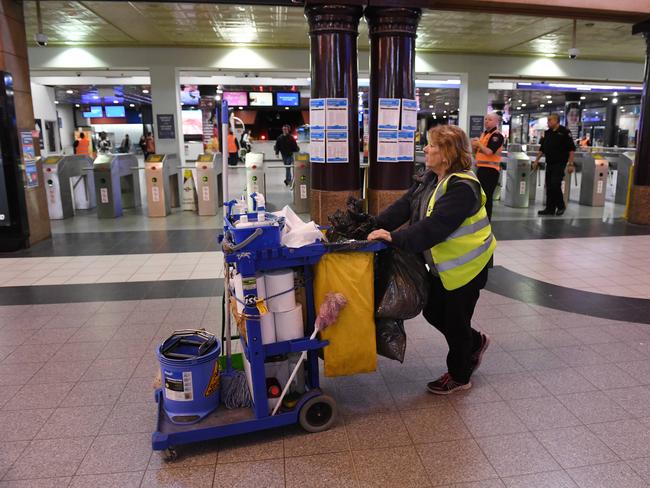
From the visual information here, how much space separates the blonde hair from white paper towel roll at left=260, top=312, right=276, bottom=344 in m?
1.21

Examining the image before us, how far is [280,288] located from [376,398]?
99cm

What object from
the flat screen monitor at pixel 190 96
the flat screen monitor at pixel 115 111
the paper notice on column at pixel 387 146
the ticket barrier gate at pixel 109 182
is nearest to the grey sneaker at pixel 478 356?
the paper notice on column at pixel 387 146

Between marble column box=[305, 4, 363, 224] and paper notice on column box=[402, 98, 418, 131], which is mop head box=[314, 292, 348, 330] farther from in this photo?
paper notice on column box=[402, 98, 418, 131]

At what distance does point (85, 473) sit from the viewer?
2.28 meters

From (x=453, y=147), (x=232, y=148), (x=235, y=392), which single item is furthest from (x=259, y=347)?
(x=232, y=148)

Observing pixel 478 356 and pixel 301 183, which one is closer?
pixel 478 356

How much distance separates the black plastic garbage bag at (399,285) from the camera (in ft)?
8.49

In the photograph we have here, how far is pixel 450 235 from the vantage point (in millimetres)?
2684

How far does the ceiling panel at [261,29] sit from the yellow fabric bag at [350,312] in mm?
6522

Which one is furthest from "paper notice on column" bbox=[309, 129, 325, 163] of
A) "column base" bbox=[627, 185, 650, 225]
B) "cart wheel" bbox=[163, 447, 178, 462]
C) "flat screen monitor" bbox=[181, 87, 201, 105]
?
"flat screen monitor" bbox=[181, 87, 201, 105]

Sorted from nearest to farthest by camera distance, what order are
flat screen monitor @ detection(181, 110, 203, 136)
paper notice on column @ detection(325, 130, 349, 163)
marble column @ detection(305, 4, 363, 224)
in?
marble column @ detection(305, 4, 363, 224) → paper notice on column @ detection(325, 130, 349, 163) → flat screen monitor @ detection(181, 110, 203, 136)

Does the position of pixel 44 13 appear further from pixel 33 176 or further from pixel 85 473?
pixel 85 473

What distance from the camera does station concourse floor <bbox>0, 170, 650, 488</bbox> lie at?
7.48ft

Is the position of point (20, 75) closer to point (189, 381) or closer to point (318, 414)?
point (189, 381)
